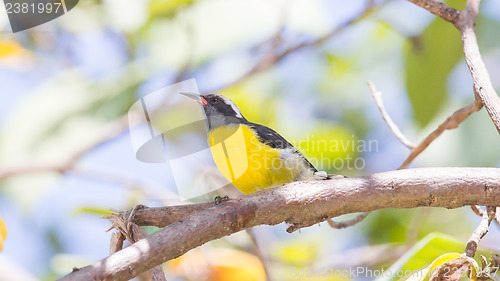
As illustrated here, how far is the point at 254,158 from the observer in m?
3.01

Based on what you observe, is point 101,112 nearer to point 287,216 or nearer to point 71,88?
point 71,88

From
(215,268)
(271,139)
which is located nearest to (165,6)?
(271,139)

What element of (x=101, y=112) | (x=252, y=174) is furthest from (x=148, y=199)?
(x=101, y=112)

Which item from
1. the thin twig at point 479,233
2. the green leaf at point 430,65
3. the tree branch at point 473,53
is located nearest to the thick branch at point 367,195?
the thin twig at point 479,233

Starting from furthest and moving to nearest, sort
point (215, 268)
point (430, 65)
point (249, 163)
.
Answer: point (430, 65) → point (249, 163) → point (215, 268)

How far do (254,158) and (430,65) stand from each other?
1.37 metres

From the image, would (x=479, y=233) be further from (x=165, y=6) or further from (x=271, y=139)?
(x=165, y=6)

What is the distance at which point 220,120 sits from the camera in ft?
11.3

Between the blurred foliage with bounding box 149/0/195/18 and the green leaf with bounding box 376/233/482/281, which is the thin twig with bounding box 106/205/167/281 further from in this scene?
the blurred foliage with bounding box 149/0/195/18

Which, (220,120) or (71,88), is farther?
(71,88)

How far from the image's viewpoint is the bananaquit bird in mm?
2922

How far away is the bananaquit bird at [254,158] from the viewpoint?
2922mm

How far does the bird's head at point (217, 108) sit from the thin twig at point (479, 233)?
1920mm

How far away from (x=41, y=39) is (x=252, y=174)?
8.24ft
